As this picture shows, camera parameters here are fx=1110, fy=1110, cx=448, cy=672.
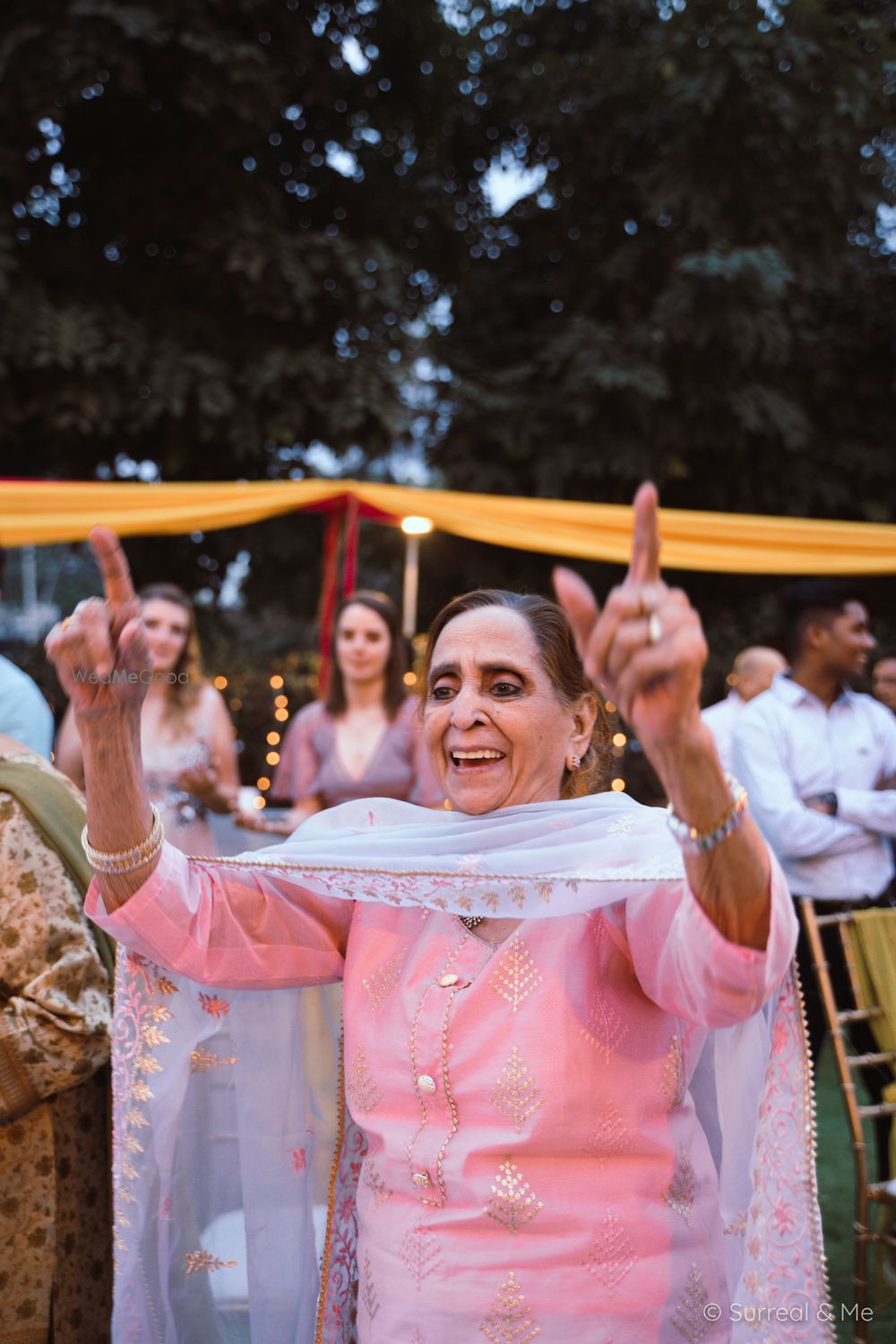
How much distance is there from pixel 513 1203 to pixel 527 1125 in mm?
108

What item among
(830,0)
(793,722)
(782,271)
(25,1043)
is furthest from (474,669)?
(830,0)

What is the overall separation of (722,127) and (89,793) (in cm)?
984

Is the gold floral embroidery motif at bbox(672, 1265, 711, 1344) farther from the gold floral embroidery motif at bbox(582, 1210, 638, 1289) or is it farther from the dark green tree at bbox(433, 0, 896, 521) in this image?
the dark green tree at bbox(433, 0, 896, 521)

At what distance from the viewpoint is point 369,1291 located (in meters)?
1.68

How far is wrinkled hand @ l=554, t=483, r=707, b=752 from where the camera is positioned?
120cm

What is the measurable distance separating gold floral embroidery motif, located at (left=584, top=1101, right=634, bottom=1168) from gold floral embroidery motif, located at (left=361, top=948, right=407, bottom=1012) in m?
0.37

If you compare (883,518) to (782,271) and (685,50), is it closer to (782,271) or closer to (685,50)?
(782,271)

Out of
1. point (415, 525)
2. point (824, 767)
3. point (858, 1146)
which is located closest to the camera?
point (858, 1146)

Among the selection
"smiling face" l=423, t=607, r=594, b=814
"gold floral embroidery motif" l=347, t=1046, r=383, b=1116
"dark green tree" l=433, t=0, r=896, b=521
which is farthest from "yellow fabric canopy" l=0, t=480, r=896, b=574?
"dark green tree" l=433, t=0, r=896, b=521

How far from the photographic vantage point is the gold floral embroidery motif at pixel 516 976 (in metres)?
1.62

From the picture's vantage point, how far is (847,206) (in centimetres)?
1010

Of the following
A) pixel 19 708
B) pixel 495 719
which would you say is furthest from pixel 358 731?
pixel 495 719

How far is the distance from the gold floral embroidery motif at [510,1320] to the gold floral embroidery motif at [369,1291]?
0.67ft

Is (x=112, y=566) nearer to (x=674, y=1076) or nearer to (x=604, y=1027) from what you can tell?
(x=604, y=1027)
